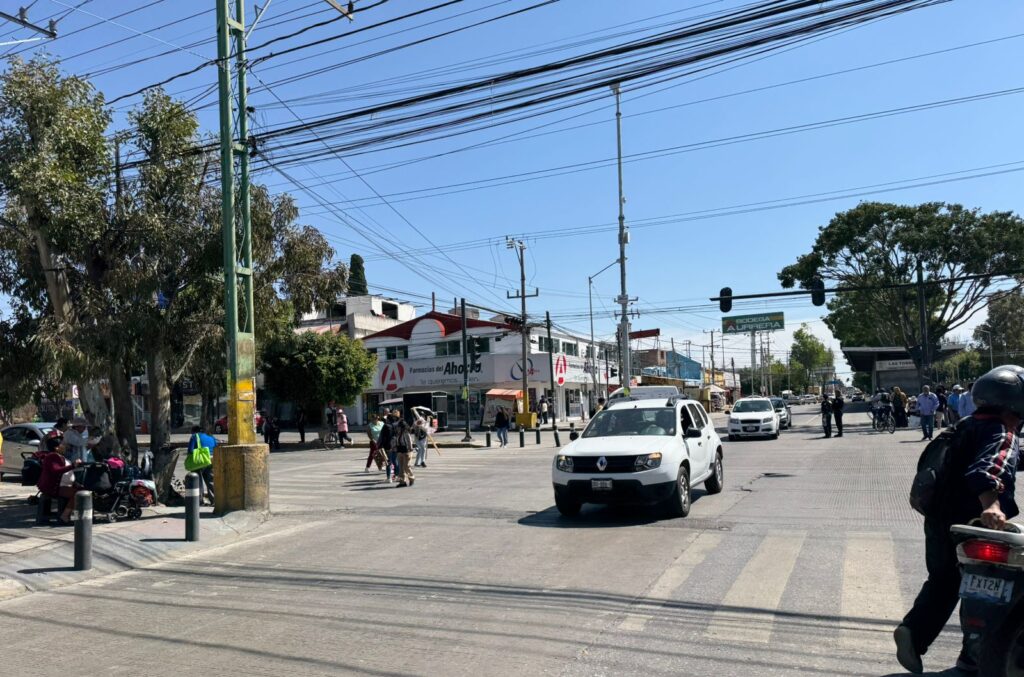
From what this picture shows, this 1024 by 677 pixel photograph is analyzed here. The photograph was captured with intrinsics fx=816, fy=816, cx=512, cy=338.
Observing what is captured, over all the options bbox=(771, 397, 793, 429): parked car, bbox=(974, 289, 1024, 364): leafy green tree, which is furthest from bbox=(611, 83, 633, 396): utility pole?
bbox=(974, 289, 1024, 364): leafy green tree

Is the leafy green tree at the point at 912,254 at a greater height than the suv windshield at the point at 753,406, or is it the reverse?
the leafy green tree at the point at 912,254

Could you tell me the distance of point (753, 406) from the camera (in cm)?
3028

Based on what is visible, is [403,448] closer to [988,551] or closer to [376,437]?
[376,437]

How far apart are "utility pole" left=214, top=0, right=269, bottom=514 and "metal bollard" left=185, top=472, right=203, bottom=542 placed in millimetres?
1799

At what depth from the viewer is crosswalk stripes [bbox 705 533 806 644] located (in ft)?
19.7

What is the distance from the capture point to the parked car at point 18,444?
22.0 meters

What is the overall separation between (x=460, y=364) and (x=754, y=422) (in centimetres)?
2403

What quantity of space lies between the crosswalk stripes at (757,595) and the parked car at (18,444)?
65.9ft

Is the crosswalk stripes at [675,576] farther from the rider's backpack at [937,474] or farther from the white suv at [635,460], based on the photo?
the rider's backpack at [937,474]

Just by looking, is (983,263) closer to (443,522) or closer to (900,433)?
(900,433)

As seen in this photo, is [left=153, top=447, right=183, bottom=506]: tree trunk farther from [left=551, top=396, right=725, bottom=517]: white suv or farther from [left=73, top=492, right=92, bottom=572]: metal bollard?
[left=551, top=396, right=725, bottom=517]: white suv

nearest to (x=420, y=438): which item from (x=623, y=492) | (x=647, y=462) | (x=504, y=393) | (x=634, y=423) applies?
(x=634, y=423)

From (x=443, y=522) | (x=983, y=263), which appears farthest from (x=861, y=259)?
(x=443, y=522)

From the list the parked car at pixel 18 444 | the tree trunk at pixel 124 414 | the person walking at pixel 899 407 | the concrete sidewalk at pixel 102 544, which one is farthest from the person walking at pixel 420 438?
the person walking at pixel 899 407
